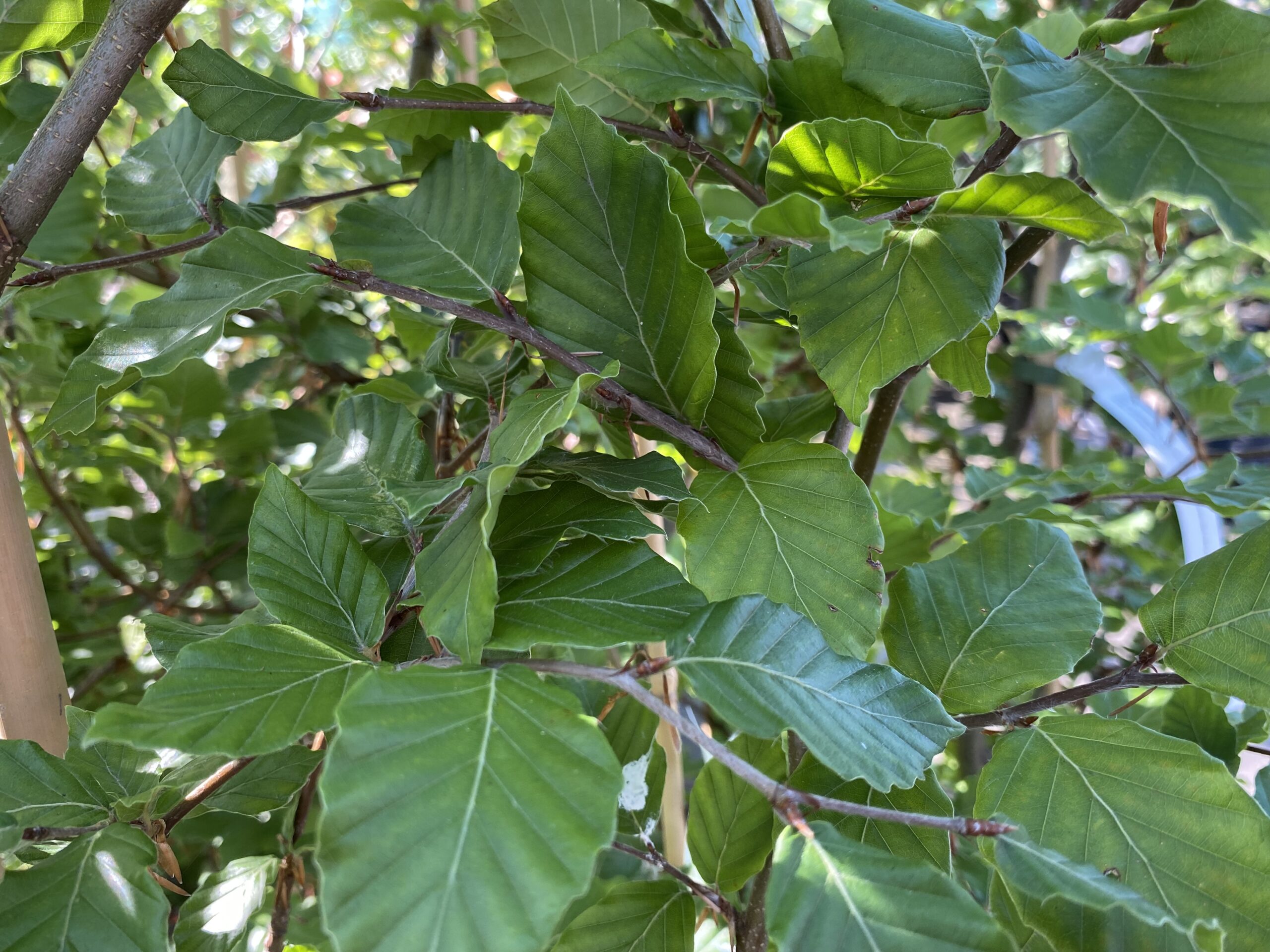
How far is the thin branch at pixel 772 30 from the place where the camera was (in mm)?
469

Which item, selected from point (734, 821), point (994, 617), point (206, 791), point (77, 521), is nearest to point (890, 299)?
point (994, 617)

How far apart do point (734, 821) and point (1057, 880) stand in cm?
18

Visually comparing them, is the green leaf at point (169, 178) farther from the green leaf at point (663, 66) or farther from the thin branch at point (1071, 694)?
the thin branch at point (1071, 694)

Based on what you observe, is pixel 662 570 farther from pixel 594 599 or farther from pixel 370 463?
pixel 370 463

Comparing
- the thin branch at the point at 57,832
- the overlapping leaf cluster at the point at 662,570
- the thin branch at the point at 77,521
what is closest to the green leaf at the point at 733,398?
the overlapping leaf cluster at the point at 662,570

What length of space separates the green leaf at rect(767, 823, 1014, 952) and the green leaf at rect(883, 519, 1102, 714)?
5.5 inches

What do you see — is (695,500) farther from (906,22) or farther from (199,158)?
(199,158)

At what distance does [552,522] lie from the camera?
354 millimetres

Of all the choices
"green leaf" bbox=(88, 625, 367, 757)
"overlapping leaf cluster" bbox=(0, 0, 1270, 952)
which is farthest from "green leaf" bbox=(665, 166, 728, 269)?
"green leaf" bbox=(88, 625, 367, 757)

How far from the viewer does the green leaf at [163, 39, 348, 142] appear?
17.3 inches

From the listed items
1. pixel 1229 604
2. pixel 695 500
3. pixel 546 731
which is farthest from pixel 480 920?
pixel 1229 604

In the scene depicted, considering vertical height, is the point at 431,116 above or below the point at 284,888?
above

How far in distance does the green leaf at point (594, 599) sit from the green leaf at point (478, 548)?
2cm

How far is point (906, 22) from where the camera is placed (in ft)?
1.21
